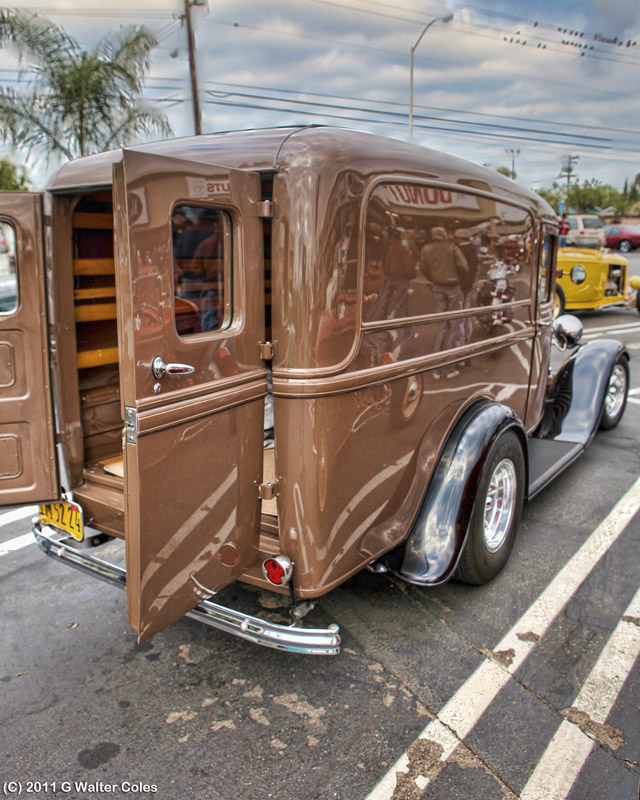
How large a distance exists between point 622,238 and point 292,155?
3178cm

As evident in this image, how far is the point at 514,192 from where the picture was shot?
3.82 m

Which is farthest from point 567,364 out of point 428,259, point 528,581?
point 428,259

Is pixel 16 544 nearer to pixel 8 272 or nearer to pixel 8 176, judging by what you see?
pixel 8 272

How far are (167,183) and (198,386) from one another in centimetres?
69

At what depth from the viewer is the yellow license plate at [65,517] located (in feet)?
9.65

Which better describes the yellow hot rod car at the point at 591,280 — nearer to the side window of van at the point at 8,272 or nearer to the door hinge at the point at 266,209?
the door hinge at the point at 266,209

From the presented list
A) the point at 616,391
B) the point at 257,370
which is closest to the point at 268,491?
the point at 257,370

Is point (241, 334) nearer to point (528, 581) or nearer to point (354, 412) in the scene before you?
point (354, 412)

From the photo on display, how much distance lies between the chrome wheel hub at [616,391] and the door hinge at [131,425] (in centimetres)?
497

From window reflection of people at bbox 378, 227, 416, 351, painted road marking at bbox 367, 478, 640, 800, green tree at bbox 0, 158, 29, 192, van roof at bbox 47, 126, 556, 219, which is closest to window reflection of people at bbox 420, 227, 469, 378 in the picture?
window reflection of people at bbox 378, 227, 416, 351

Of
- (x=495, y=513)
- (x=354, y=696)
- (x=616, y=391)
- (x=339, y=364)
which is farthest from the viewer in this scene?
(x=616, y=391)

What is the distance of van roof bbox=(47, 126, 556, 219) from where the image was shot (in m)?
2.27

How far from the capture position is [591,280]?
12266 mm

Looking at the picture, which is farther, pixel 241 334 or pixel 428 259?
pixel 428 259
